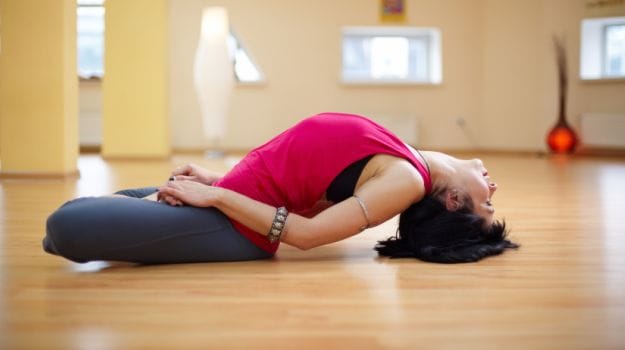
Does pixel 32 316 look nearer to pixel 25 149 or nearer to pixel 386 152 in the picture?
pixel 386 152

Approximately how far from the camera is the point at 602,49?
9.76 meters

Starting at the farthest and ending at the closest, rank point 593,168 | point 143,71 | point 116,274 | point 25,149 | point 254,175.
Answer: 1. point 143,71
2. point 593,168
3. point 25,149
4. point 254,175
5. point 116,274

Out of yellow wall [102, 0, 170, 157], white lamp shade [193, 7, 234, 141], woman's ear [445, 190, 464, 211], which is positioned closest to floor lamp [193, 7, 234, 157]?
white lamp shade [193, 7, 234, 141]

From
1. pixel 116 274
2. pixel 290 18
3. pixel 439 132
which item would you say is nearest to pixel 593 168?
pixel 439 132

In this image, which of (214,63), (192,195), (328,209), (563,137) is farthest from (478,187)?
(563,137)

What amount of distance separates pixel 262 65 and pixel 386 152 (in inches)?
333

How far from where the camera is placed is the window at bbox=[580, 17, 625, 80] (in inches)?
380

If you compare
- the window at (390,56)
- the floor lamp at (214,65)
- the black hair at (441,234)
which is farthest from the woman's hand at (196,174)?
the window at (390,56)

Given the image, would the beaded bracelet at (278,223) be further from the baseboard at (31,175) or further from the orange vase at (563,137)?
the orange vase at (563,137)

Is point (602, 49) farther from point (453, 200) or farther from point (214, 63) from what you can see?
point (453, 200)

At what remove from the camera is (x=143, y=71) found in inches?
336

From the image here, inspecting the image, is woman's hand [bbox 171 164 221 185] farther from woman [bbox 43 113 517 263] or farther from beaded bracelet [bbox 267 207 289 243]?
beaded bracelet [bbox 267 207 289 243]

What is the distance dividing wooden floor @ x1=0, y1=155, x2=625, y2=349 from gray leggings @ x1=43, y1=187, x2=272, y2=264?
53 mm

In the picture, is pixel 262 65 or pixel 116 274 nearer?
pixel 116 274
